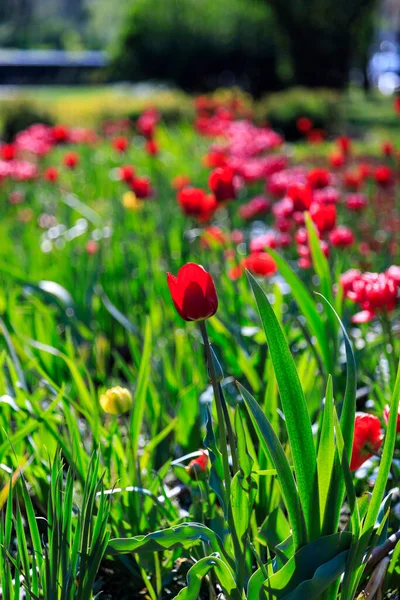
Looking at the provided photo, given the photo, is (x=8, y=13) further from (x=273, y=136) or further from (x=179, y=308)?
(x=179, y=308)

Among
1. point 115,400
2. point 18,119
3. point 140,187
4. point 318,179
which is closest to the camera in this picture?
point 115,400

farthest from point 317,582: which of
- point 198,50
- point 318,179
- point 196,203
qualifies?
point 198,50

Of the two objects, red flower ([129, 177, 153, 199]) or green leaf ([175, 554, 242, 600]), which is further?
red flower ([129, 177, 153, 199])

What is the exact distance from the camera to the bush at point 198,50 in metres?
17.5

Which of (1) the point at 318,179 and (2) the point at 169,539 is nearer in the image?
(2) the point at 169,539

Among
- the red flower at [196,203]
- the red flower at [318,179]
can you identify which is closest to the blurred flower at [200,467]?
the red flower at [196,203]

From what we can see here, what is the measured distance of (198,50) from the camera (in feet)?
57.6

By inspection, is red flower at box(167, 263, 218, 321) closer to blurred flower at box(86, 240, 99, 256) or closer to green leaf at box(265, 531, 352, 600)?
green leaf at box(265, 531, 352, 600)

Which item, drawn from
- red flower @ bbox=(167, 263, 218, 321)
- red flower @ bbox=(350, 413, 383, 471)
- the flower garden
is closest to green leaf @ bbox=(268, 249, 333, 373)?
the flower garden

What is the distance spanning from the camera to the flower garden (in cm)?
107

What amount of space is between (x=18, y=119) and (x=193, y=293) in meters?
9.79

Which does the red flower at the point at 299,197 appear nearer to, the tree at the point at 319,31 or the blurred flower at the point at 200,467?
the blurred flower at the point at 200,467

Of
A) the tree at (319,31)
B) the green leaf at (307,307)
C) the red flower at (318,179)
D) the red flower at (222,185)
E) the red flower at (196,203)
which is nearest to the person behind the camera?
the green leaf at (307,307)

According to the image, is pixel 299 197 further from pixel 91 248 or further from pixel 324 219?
pixel 91 248
